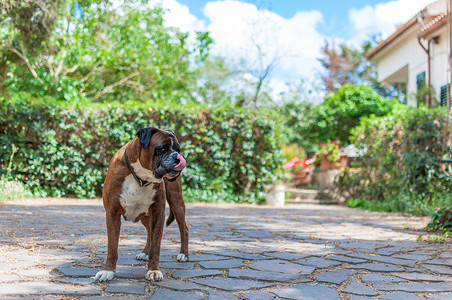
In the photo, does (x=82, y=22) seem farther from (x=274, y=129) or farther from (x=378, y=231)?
(x=378, y=231)

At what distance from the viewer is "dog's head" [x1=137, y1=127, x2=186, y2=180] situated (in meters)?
2.61

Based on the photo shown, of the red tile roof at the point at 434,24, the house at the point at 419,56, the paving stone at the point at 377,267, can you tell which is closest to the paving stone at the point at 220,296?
the paving stone at the point at 377,267

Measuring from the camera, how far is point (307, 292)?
2668mm

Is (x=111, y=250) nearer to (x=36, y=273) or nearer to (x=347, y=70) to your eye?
(x=36, y=273)

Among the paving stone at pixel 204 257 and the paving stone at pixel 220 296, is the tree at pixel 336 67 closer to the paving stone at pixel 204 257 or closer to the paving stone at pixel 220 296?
the paving stone at pixel 204 257

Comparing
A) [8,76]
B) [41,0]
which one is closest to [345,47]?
[8,76]

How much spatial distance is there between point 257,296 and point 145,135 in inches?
48.6

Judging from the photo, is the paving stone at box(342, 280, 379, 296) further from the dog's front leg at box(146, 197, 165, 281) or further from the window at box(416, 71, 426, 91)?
the window at box(416, 71, 426, 91)

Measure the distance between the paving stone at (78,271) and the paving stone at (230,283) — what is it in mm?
738

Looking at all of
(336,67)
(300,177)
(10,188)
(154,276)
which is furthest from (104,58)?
(336,67)

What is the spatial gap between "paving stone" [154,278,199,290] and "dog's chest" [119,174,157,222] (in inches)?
20.2

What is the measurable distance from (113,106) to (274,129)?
3965 millimetres

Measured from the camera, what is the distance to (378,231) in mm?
5691

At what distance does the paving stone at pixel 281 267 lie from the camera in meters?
3.22
